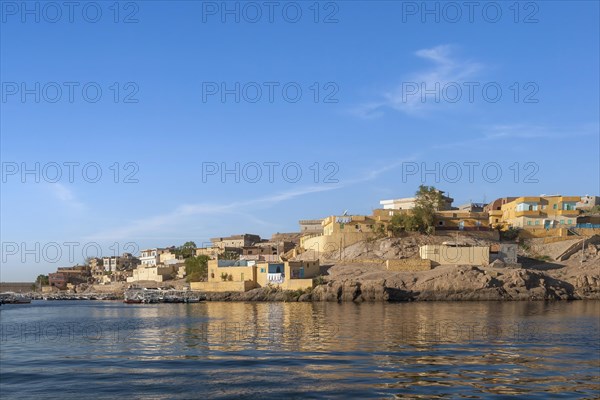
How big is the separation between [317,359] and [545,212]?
75118mm

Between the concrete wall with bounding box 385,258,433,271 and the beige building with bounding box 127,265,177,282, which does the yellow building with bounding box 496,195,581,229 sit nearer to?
the concrete wall with bounding box 385,258,433,271

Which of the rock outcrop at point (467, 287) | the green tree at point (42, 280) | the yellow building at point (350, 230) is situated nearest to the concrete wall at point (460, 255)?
the rock outcrop at point (467, 287)

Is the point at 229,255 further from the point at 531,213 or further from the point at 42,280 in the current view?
the point at 42,280

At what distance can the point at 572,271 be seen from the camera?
76.5 m

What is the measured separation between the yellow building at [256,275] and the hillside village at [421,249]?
0.14m

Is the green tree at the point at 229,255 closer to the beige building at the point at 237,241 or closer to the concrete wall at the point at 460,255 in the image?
the beige building at the point at 237,241

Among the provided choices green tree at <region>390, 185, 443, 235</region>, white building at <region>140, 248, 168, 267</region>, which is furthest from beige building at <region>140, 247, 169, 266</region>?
green tree at <region>390, 185, 443, 235</region>

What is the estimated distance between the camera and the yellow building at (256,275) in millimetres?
81688

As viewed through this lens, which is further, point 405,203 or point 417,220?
point 405,203

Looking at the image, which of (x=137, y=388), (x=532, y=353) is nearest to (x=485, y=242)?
(x=532, y=353)

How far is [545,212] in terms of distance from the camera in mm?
91250

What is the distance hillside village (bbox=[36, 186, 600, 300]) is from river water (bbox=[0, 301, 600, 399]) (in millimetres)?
30609

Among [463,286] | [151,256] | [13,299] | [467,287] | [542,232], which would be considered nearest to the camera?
[467,287]

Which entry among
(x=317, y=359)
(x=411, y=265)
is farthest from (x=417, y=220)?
(x=317, y=359)
